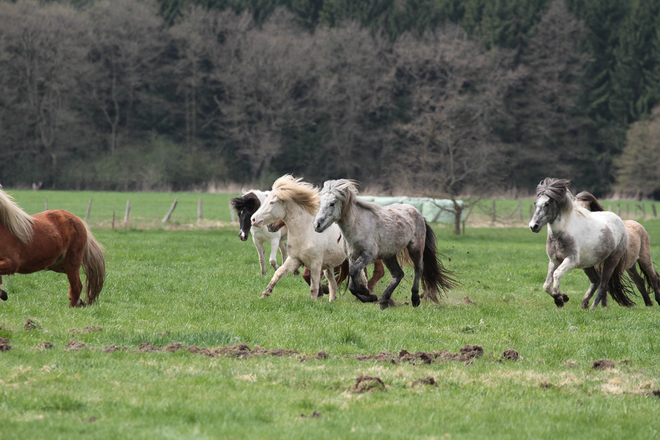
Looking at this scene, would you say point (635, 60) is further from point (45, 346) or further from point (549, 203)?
point (45, 346)

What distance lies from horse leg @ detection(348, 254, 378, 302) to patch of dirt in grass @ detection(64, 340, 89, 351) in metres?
3.91

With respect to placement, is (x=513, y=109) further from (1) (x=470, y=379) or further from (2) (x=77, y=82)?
(1) (x=470, y=379)

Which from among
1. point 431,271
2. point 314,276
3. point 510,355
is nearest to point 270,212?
point 314,276

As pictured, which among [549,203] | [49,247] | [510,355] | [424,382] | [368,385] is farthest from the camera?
[549,203]

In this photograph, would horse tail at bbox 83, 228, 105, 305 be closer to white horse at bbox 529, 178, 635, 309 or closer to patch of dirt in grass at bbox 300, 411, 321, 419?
patch of dirt in grass at bbox 300, 411, 321, 419

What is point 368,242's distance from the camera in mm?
10133

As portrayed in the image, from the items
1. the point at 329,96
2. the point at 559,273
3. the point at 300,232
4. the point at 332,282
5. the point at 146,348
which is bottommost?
the point at 329,96

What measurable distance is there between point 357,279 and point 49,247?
3988mm

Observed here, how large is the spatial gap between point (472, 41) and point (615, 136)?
1575 centimetres

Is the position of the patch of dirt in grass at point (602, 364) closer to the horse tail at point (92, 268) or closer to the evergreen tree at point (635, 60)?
the horse tail at point (92, 268)

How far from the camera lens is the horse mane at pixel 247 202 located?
1377cm

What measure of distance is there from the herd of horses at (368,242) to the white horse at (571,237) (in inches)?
0.6

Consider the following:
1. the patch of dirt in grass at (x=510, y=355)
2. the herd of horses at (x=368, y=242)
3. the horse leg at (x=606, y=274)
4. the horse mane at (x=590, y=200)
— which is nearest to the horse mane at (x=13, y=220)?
the herd of horses at (x=368, y=242)

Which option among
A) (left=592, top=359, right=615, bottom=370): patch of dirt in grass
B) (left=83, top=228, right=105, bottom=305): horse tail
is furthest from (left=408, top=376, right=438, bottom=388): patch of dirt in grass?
(left=83, top=228, right=105, bottom=305): horse tail
